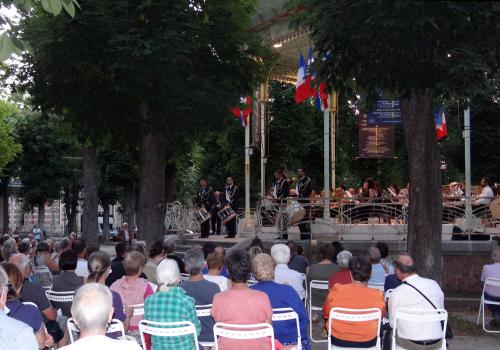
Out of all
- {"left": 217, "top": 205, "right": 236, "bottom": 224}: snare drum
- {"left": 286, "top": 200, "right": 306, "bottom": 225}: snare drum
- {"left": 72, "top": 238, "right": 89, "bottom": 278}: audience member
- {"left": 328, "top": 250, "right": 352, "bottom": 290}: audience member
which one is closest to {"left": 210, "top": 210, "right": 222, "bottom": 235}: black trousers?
{"left": 217, "top": 205, "right": 236, "bottom": 224}: snare drum

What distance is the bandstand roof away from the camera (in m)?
18.1

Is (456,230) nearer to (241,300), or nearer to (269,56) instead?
(269,56)

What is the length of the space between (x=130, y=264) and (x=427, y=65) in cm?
474

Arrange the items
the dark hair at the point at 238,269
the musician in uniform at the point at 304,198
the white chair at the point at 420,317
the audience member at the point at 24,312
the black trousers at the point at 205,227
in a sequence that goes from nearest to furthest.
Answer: the audience member at the point at 24,312, the dark hair at the point at 238,269, the white chair at the point at 420,317, the musician in uniform at the point at 304,198, the black trousers at the point at 205,227

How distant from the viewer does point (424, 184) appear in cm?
1075

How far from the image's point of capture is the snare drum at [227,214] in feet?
65.7

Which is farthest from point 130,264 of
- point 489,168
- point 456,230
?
point 489,168

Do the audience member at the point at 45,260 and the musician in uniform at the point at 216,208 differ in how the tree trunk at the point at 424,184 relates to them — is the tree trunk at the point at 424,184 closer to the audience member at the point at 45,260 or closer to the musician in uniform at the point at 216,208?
the audience member at the point at 45,260

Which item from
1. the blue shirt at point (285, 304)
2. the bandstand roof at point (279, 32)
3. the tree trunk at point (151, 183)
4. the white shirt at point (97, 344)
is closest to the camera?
the white shirt at point (97, 344)

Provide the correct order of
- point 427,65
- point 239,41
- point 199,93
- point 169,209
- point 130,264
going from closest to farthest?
1. point 130,264
2. point 427,65
3. point 199,93
4. point 239,41
5. point 169,209

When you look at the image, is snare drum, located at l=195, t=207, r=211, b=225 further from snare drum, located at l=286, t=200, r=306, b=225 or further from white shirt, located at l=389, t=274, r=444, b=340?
white shirt, located at l=389, t=274, r=444, b=340

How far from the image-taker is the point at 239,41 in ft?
48.2

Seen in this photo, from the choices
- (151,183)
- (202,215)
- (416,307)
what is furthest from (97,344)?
(202,215)

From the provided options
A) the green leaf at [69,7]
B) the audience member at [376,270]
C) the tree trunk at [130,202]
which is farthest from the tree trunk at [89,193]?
the tree trunk at [130,202]
